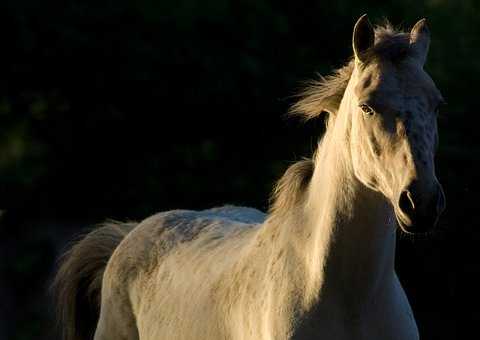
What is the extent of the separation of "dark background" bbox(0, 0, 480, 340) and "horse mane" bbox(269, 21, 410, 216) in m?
11.0

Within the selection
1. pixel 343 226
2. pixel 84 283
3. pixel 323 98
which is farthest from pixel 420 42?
pixel 84 283

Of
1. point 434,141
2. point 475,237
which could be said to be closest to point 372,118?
point 434,141

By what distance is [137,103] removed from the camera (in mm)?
20438

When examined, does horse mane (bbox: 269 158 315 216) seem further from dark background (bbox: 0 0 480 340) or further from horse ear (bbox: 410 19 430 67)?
dark background (bbox: 0 0 480 340)

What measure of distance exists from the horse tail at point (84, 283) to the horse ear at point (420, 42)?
3.35 metres

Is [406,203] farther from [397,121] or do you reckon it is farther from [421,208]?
[397,121]

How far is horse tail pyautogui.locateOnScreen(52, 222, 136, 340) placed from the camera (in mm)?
7930

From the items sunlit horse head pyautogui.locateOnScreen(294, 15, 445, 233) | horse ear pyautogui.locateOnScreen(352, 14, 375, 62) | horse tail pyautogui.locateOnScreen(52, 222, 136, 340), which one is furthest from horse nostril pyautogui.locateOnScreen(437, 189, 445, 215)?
horse tail pyautogui.locateOnScreen(52, 222, 136, 340)

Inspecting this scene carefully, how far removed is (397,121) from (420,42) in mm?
578

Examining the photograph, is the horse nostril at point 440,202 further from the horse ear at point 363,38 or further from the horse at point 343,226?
the horse ear at point 363,38

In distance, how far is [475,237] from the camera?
930 centimetres

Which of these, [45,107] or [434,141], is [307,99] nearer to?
[434,141]

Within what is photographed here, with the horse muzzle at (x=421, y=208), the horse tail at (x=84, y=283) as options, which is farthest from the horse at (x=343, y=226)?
the horse tail at (x=84, y=283)

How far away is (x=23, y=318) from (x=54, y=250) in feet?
6.51
